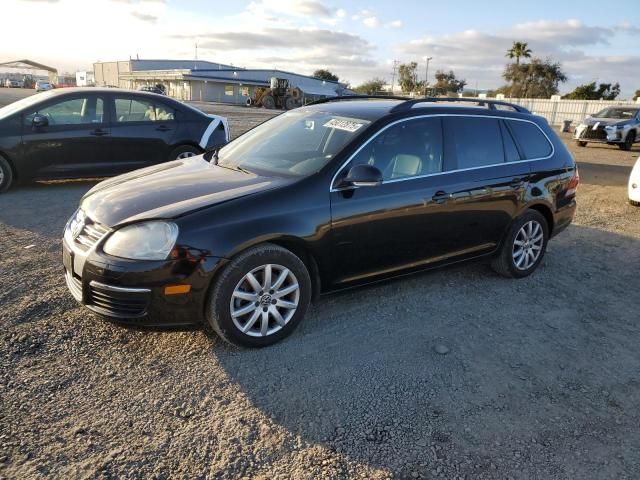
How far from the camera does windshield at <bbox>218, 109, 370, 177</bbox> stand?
3.95m

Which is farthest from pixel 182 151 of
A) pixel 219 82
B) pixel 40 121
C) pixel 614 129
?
pixel 219 82

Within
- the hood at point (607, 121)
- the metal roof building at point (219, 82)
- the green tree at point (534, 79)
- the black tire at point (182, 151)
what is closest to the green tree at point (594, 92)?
the green tree at point (534, 79)

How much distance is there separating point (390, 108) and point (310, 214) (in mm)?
1347

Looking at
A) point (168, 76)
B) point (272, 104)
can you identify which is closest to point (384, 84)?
point (168, 76)

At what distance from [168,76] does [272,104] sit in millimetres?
29302

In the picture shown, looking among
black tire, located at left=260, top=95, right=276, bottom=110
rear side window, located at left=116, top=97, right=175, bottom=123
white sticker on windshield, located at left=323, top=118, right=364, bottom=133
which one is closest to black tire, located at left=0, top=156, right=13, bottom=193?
rear side window, located at left=116, top=97, right=175, bottom=123

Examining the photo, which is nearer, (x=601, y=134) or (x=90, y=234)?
(x=90, y=234)

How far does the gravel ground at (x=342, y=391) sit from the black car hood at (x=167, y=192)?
830 millimetres

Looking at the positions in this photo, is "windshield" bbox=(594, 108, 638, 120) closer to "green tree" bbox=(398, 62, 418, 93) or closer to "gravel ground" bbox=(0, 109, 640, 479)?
"gravel ground" bbox=(0, 109, 640, 479)

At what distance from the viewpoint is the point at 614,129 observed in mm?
19453

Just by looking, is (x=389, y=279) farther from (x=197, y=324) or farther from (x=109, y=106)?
(x=109, y=106)

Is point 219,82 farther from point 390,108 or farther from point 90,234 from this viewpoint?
point 90,234

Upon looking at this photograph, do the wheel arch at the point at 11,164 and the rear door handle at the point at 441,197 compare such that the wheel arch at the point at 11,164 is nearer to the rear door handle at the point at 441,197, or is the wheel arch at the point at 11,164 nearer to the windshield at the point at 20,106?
the windshield at the point at 20,106

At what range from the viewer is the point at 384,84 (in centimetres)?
9738
